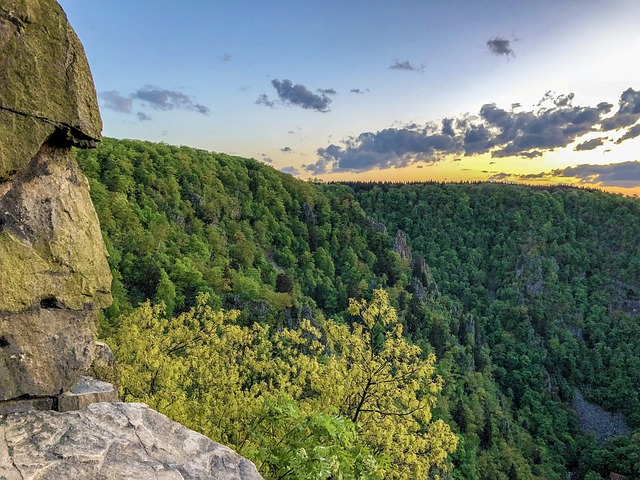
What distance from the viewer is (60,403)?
7.23 m

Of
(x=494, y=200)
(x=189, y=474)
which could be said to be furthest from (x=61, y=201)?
(x=494, y=200)

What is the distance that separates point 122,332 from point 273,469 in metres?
11.6

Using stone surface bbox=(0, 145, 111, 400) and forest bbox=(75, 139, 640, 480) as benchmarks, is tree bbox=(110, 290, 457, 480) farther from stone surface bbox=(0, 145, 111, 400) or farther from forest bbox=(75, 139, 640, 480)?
stone surface bbox=(0, 145, 111, 400)

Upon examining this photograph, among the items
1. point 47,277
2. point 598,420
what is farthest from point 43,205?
point 598,420

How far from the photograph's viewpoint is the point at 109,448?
20.6ft

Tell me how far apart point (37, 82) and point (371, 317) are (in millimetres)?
12140

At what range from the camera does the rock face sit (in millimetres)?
6594

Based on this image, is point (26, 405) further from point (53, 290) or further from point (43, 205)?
point (43, 205)

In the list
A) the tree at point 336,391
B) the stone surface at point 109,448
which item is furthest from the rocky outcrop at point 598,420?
the stone surface at point 109,448

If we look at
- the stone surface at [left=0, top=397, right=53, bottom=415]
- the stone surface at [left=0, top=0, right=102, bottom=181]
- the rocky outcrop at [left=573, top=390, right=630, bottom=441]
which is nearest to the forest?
the rocky outcrop at [left=573, top=390, right=630, bottom=441]

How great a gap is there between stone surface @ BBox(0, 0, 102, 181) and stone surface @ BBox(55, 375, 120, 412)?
11.6 feet

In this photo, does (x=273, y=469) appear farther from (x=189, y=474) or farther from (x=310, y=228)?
(x=310, y=228)

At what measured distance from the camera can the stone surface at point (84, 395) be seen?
7.29m

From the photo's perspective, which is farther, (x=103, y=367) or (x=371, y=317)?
(x=371, y=317)
